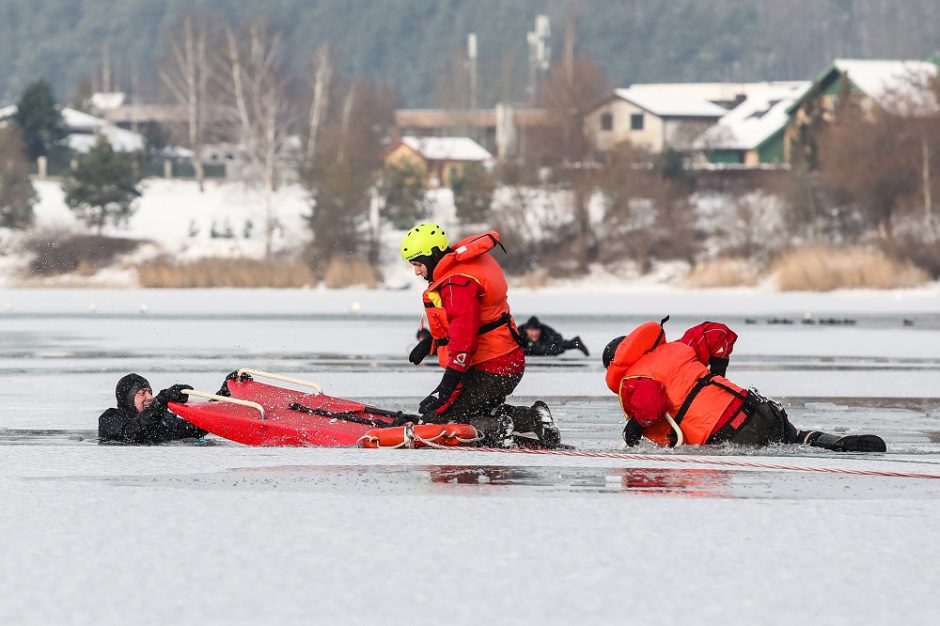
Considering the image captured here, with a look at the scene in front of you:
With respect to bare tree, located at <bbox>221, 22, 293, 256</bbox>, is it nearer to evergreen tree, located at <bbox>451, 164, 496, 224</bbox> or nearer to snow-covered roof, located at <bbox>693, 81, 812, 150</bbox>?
evergreen tree, located at <bbox>451, 164, 496, 224</bbox>

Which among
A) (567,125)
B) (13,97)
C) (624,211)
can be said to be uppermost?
(13,97)

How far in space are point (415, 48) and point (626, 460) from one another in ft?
527

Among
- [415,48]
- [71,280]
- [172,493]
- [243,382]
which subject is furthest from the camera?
[415,48]

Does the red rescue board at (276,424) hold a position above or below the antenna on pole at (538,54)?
below

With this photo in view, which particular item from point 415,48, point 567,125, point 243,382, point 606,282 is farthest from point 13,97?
point 243,382

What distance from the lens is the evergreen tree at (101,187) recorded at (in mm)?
51000

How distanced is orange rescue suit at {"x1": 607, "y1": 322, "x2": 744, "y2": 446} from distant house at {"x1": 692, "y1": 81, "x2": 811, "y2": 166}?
195ft

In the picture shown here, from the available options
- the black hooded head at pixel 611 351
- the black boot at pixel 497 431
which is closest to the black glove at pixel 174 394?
the black boot at pixel 497 431

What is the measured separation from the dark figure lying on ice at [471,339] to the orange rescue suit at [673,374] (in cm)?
86

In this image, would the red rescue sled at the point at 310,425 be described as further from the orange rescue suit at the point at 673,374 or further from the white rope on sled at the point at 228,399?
the orange rescue suit at the point at 673,374

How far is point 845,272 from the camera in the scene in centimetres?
3672

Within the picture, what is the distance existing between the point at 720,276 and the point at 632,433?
1245 inches

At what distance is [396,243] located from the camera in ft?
156

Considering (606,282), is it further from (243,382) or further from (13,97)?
(13,97)
